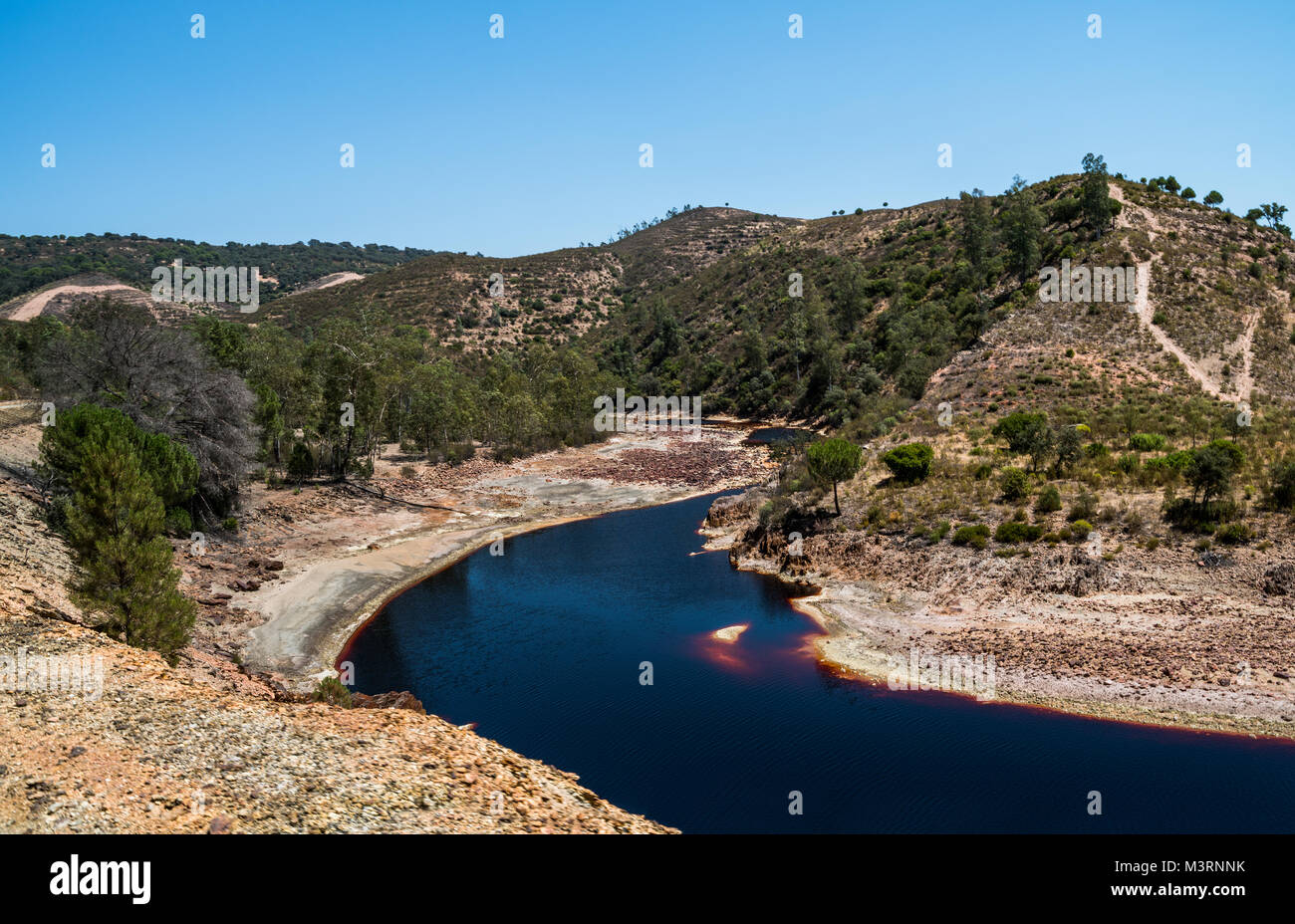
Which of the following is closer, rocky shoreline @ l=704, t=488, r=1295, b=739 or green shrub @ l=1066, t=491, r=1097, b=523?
rocky shoreline @ l=704, t=488, r=1295, b=739

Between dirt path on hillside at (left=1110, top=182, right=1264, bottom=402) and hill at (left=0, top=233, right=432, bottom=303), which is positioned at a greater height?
hill at (left=0, top=233, right=432, bottom=303)

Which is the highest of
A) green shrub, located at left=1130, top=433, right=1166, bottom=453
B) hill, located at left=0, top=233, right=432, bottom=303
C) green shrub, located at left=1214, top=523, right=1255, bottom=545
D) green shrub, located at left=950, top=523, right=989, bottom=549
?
hill, located at left=0, top=233, right=432, bottom=303

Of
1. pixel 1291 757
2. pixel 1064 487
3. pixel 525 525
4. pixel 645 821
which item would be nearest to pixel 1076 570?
pixel 1064 487

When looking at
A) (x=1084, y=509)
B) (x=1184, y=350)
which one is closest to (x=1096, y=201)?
(x=1184, y=350)

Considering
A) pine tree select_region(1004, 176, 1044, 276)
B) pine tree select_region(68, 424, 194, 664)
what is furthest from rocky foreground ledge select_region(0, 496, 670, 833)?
pine tree select_region(1004, 176, 1044, 276)

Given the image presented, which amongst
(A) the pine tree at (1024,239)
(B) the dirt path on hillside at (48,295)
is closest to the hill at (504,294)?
(B) the dirt path on hillside at (48,295)

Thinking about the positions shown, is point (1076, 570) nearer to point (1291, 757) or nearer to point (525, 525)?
point (1291, 757)

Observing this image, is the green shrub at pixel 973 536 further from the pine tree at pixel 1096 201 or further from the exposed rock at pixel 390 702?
the pine tree at pixel 1096 201

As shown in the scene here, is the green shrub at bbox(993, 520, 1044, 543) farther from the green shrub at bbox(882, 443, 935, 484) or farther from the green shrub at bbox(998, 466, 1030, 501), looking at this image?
the green shrub at bbox(882, 443, 935, 484)
